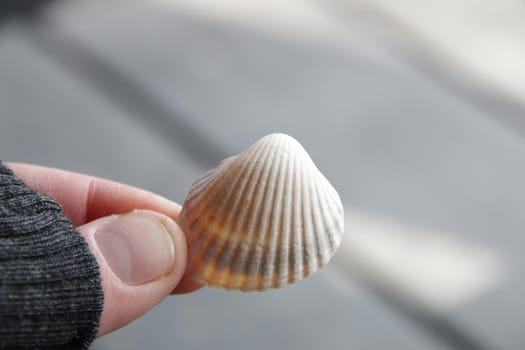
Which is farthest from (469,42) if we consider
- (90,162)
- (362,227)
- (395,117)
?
(90,162)

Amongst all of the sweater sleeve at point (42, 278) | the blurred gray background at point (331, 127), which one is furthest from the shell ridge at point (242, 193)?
the blurred gray background at point (331, 127)

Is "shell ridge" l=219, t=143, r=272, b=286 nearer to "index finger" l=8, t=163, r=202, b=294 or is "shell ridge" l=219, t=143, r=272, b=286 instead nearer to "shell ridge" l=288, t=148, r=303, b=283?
"shell ridge" l=288, t=148, r=303, b=283

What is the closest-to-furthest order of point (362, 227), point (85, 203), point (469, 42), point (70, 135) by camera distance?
point (85, 203) → point (362, 227) → point (70, 135) → point (469, 42)

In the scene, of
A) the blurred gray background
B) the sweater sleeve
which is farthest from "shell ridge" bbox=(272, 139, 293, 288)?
the blurred gray background

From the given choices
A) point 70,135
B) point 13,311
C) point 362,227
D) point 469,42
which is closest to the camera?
point 13,311

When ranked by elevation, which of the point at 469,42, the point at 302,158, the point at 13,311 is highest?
the point at 469,42

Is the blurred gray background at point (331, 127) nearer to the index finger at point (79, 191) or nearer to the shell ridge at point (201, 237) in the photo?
the index finger at point (79, 191)

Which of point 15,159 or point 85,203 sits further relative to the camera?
point 15,159

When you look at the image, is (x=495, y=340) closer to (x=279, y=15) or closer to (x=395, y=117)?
(x=395, y=117)
